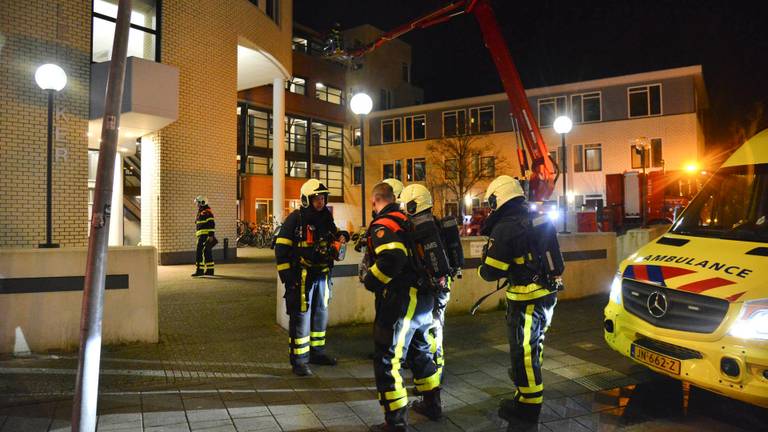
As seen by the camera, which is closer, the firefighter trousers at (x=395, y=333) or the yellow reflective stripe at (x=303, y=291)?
the firefighter trousers at (x=395, y=333)

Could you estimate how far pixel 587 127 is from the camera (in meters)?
30.0

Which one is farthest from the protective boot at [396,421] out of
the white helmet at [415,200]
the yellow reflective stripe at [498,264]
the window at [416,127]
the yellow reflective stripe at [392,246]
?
the window at [416,127]

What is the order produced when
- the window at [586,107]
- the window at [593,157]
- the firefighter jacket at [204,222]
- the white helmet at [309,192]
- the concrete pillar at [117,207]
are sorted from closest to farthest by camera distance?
the white helmet at [309,192] < the firefighter jacket at [204,222] < the concrete pillar at [117,207] < the window at [593,157] < the window at [586,107]

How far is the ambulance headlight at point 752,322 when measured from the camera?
3799 millimetres

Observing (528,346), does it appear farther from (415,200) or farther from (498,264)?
(415,200)

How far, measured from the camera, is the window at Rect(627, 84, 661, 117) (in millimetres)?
28188

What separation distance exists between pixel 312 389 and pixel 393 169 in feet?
110

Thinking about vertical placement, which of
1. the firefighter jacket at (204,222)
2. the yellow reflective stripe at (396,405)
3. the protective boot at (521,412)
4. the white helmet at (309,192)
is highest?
the white helmet at (309,192)

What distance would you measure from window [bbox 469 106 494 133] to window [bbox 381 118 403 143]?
6.05 m

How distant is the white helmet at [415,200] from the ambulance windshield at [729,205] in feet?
9.61

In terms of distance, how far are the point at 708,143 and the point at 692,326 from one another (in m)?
38.0

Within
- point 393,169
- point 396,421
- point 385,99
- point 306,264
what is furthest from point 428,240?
point 385,99

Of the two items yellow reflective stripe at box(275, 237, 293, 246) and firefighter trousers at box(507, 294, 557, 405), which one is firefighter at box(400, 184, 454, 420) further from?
yellow reflective stripe at box(275, 237, 293, 246)

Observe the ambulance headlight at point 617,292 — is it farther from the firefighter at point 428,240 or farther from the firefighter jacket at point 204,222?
the firefighter jacket at point 204,222
